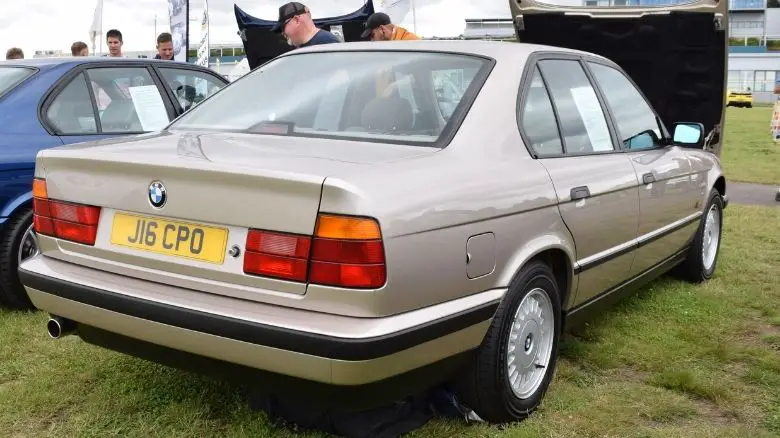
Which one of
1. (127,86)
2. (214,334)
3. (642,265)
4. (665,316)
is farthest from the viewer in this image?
(127,86)

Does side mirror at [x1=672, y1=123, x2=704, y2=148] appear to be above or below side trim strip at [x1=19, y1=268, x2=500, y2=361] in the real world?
above

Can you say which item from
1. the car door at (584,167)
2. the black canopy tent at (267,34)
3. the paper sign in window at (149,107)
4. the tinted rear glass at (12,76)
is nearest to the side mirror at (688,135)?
the car door at (584,167)

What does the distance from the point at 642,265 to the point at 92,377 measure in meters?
2.80

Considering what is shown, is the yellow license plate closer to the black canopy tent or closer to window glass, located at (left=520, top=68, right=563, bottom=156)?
window glass, located at (left=520, top=68, right=563, bottom=156)

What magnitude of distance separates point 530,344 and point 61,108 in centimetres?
324

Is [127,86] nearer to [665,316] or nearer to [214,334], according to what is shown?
[214,334]

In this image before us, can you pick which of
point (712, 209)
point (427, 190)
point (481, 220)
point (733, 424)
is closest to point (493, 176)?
point (481, 220)

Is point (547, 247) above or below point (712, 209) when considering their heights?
above

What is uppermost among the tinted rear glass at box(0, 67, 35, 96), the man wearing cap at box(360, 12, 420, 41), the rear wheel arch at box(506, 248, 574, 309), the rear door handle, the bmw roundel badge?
the man wearing cap at box(360, 12, 420, 41)

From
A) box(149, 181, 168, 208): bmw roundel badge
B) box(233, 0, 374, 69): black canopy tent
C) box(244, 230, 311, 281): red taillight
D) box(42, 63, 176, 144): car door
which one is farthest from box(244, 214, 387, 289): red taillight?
box(233, 0, 374, 69): black canopy tent

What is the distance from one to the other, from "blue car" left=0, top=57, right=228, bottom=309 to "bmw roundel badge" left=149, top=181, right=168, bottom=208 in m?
2.08

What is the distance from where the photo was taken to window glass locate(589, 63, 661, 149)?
12.9ft

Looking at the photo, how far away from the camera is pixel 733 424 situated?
3.04 metres

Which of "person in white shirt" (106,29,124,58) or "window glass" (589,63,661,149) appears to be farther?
"person in white shirt" (106,29,124,58)
